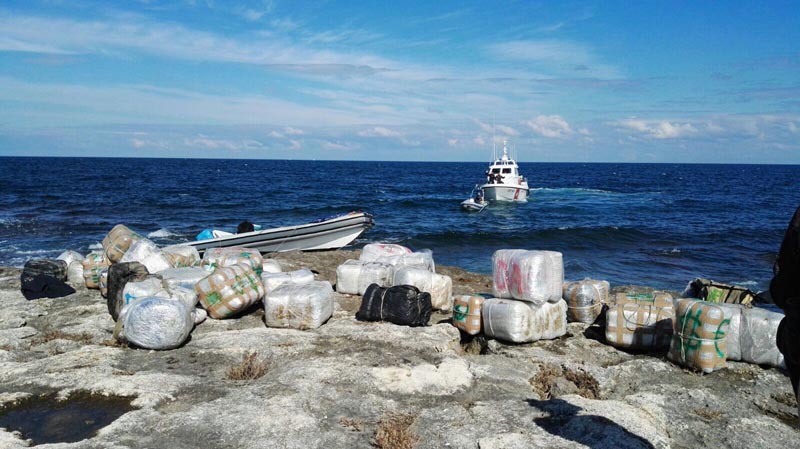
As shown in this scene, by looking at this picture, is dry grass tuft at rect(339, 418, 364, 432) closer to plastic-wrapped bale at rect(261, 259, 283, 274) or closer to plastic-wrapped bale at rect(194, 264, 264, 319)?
plastic-wrapped bale at rect(194, 264, 264, 319)

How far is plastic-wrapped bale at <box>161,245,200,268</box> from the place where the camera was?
9297mm

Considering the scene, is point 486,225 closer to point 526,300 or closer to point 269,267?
point 269,267

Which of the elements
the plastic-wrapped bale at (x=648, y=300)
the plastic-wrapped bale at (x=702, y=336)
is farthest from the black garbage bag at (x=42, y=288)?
the plastic-wrapped bale at (x=702, y=336)

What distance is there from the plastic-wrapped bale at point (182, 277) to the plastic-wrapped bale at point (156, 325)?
1.52 metres

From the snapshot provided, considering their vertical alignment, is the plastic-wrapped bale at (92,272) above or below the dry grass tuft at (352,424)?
above

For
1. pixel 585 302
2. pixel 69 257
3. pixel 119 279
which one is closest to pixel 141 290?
pixel 119 279

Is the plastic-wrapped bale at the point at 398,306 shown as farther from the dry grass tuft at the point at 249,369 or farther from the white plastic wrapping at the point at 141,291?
the white plastic wrapping at the point at 141,291

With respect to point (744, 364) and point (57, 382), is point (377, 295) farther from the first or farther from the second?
point (744, 364)

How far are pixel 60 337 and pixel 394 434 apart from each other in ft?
15.4

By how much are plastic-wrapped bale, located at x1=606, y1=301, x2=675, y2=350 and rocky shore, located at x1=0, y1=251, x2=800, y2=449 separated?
0.14 meters

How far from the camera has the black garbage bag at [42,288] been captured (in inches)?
339

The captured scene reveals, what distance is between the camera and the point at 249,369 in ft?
18.2

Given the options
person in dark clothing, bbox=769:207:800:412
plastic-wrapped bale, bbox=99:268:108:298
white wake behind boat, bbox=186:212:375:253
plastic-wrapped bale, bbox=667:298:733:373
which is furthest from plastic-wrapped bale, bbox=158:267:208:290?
person in dark clothing, bbox=769:207:800:412

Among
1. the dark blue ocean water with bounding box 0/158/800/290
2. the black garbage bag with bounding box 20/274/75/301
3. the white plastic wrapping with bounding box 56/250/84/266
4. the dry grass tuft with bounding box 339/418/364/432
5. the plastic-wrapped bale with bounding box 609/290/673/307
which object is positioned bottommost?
the dark blue ocean water with bounding box 0/158/800/290
